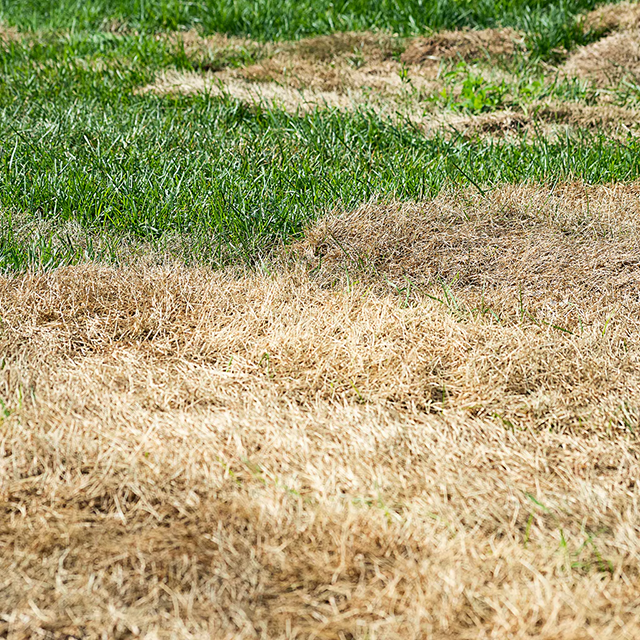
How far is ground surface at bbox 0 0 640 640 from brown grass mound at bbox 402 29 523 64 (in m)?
0.63

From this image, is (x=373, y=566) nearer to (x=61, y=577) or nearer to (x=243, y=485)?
(x=243, y=485)

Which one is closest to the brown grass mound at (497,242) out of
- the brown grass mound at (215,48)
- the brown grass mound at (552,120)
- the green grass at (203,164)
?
the green grass at (203,164)

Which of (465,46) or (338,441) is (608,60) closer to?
(465,46)

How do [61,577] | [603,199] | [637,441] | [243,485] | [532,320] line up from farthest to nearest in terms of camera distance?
[603,199], [532,320], [637,441], [243,485], [61,577]

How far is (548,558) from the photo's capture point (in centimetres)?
155

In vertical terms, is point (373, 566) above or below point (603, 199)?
below

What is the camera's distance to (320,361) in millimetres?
2238

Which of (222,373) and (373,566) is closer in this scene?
(373,566)

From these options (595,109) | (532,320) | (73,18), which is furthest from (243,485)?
(73,18)

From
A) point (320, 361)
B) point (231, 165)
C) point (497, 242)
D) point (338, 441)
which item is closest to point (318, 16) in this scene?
point (231, 165)

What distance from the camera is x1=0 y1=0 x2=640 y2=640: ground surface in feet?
4.94

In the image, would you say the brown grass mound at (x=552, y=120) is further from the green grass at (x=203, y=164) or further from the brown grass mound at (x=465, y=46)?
the brown grass mound at (x=465, y=46)

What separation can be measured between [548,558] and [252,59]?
458 cm

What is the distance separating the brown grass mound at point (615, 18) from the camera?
532 centimetres
